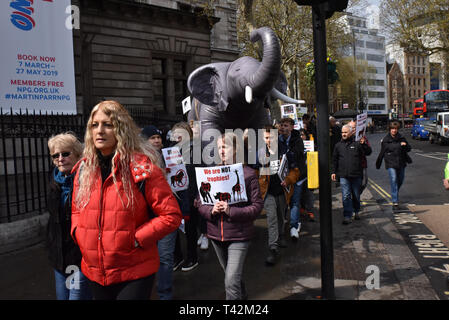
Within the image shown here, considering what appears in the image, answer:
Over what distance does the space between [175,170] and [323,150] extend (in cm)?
176

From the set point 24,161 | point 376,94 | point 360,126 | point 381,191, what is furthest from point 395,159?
point 376,94

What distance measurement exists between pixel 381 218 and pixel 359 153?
4.18 feet

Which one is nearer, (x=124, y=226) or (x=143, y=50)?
(x=124, y=226)

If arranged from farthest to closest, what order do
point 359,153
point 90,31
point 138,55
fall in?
point 138,55
point 90,31
point 359,153

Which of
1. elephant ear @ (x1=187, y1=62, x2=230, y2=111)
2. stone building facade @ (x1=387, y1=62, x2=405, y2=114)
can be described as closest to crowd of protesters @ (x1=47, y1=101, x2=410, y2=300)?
elephant ear @ (x1=187, y1=62, x2=230, y2=111)

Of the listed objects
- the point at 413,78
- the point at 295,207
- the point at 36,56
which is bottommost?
the point at 295,207

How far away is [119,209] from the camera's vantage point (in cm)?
231

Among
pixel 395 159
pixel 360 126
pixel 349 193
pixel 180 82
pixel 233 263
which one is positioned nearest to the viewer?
pixel 233 263

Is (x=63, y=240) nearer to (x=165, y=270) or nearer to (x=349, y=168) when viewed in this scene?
(x=165, y=270)
